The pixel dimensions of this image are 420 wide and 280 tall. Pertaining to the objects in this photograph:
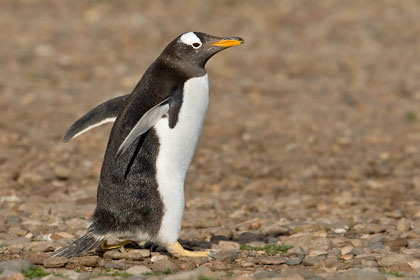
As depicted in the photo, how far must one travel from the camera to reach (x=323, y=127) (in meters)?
11.2

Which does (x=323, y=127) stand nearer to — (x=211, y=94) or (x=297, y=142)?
(x=297, y=142)

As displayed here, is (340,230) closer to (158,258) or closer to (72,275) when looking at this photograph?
(158,258)

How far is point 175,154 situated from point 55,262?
1108mm

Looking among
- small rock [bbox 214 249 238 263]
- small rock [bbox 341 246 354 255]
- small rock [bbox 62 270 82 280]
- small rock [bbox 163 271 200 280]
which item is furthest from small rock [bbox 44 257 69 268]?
small rock [bbox 341 246 354 255]

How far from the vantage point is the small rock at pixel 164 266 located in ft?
16.9

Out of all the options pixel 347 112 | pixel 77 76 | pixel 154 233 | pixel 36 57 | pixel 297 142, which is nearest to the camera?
pixel 154 233

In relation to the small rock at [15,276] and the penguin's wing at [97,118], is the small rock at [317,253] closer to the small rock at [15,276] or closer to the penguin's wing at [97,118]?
the penguin's wing at [97,118]

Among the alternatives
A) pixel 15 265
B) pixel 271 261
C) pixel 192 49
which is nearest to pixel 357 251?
pixel 271 261

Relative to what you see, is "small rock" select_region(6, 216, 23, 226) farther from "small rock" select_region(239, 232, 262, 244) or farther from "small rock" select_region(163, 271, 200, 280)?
"small rock" select_region(163, 271, 200, 280)

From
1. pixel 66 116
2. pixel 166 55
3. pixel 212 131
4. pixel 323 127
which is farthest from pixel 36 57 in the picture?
pixel 166 55

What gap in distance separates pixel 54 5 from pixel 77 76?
16.3 ft

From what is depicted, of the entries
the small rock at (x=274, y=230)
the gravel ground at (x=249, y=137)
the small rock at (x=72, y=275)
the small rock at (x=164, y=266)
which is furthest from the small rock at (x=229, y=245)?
the small rock at (x=72, y=275)

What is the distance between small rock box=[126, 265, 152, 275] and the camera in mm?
4980

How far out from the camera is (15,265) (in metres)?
5.00
